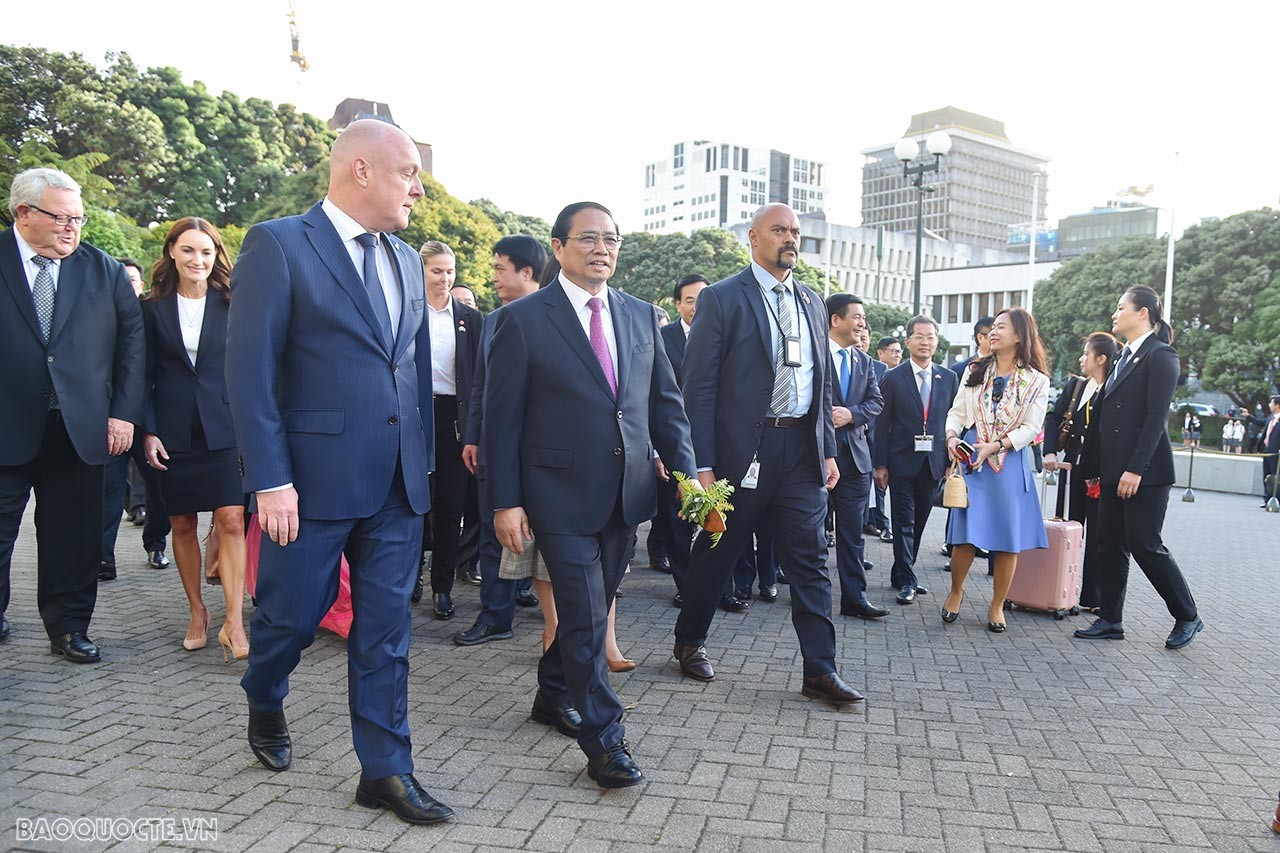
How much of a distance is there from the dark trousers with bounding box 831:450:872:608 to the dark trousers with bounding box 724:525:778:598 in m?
0.57

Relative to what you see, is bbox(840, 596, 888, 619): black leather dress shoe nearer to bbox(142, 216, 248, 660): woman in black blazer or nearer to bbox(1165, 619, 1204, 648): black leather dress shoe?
bbox(1165, 619, 1204, 648): black leather dress shoe

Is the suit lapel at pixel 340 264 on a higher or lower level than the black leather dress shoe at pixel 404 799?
higher

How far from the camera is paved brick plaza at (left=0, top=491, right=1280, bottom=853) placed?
339 centimetres

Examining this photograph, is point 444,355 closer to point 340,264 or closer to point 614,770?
point 340,264

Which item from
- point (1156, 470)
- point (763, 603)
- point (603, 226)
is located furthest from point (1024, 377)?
point (603, 226)

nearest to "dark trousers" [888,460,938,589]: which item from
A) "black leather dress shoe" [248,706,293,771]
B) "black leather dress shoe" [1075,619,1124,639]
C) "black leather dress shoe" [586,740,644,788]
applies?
"black leather dress shoe" [1075,619,1124,639]

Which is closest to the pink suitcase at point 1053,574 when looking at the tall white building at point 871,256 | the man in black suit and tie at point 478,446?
the man in black suit and tie at point 478,446

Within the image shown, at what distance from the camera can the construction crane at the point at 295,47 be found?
11006 cm

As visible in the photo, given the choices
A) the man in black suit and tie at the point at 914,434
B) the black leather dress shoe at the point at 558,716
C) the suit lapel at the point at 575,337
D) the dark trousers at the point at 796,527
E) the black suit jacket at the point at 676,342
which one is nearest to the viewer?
the suit lapel at the point at 575,337

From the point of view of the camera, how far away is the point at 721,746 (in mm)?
4219

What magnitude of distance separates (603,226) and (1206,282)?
4337cm

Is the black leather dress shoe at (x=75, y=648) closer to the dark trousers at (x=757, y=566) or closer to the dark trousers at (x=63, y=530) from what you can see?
the dark trousers at (x=63, y=530)

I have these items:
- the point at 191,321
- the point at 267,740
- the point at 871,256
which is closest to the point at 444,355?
the point at 191,321

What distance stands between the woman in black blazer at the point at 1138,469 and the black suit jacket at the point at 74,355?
6.11 m
